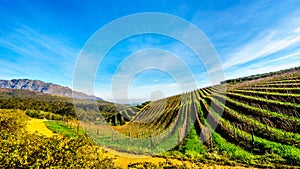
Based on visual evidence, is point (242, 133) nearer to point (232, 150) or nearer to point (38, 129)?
point (232, 150)

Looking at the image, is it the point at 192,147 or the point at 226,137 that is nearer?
the point at 192,147

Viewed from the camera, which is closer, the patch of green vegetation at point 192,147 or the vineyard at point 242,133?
the vineyard at point 242,133

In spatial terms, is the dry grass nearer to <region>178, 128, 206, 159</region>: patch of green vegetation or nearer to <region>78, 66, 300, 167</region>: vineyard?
<region>78, 66, 300, 167</region>: vineyard

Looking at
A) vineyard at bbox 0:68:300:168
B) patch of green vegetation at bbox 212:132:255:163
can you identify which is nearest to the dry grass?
vineyard at bbox 0:68:300:168

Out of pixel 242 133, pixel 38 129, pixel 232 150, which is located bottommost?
pixel 232 150

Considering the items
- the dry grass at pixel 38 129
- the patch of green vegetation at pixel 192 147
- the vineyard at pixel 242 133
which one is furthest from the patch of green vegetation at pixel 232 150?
the dry grass at pixel 38 129

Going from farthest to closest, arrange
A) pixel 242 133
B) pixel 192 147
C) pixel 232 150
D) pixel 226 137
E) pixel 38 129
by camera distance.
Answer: pixel 38 129
pixel 226 137
pixel 242 133
pixel 192 147
pixel 232 150

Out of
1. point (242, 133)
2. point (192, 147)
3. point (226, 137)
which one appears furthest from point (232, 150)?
point (192, 147)

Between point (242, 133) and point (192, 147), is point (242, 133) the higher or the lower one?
the higher one

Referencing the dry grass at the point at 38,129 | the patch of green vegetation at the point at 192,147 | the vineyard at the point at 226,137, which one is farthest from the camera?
the dry grass at the point at 38,129

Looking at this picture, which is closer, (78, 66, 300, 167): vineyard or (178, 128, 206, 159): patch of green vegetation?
(78, 66, 300, 167): vineyard

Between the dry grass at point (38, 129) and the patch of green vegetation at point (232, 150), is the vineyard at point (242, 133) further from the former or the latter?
the dry grass at point (38, 129)

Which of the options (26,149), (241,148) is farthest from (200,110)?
(26,149)

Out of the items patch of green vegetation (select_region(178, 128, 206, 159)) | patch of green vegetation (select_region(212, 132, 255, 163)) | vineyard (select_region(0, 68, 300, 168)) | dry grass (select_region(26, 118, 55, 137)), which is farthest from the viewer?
dry grass (select_region(26, 118, 55, 137))
